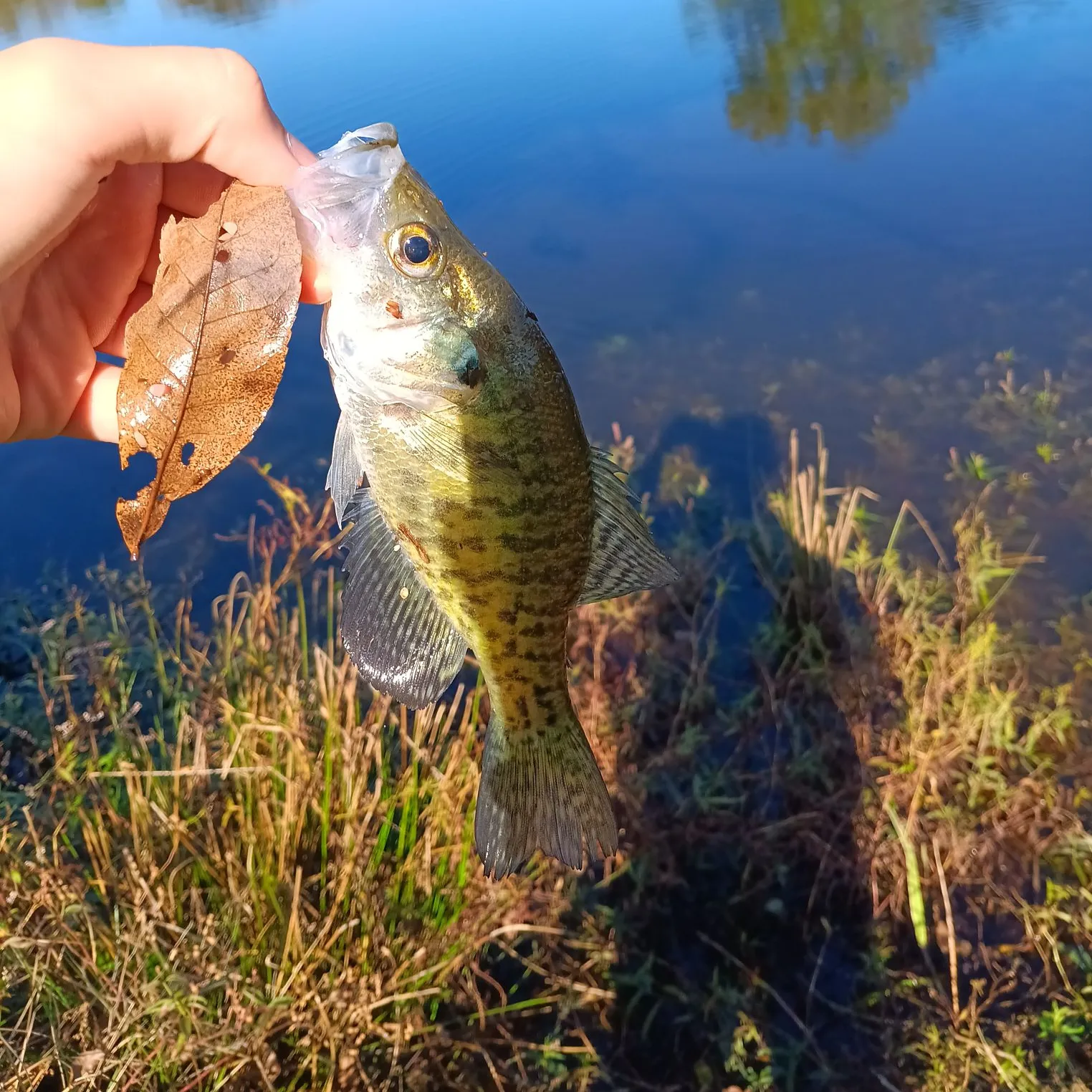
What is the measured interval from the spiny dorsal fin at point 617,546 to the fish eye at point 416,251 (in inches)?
20.3

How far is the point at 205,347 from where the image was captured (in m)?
1.47

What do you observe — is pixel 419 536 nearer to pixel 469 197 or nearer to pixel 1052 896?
pixel 1052 896

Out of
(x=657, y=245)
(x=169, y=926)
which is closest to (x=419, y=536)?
(x=169, y=926)

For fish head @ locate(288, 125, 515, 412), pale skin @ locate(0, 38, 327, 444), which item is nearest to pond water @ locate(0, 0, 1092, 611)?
pale skin @ locate(0, 38, 327, 444)

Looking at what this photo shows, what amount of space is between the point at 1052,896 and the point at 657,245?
306 inches

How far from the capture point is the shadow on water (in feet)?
10.8

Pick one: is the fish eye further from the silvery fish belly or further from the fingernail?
the fingernail

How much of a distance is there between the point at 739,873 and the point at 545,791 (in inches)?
84.5

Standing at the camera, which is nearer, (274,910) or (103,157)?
(103,157)

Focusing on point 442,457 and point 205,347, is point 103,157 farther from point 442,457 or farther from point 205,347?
point 442,457

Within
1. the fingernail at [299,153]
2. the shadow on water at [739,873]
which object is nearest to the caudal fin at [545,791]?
the fingernail at [299,153]

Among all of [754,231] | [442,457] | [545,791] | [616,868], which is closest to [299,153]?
[442,457]

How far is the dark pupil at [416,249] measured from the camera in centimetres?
169

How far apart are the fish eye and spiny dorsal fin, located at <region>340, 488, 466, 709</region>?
0.50 m
